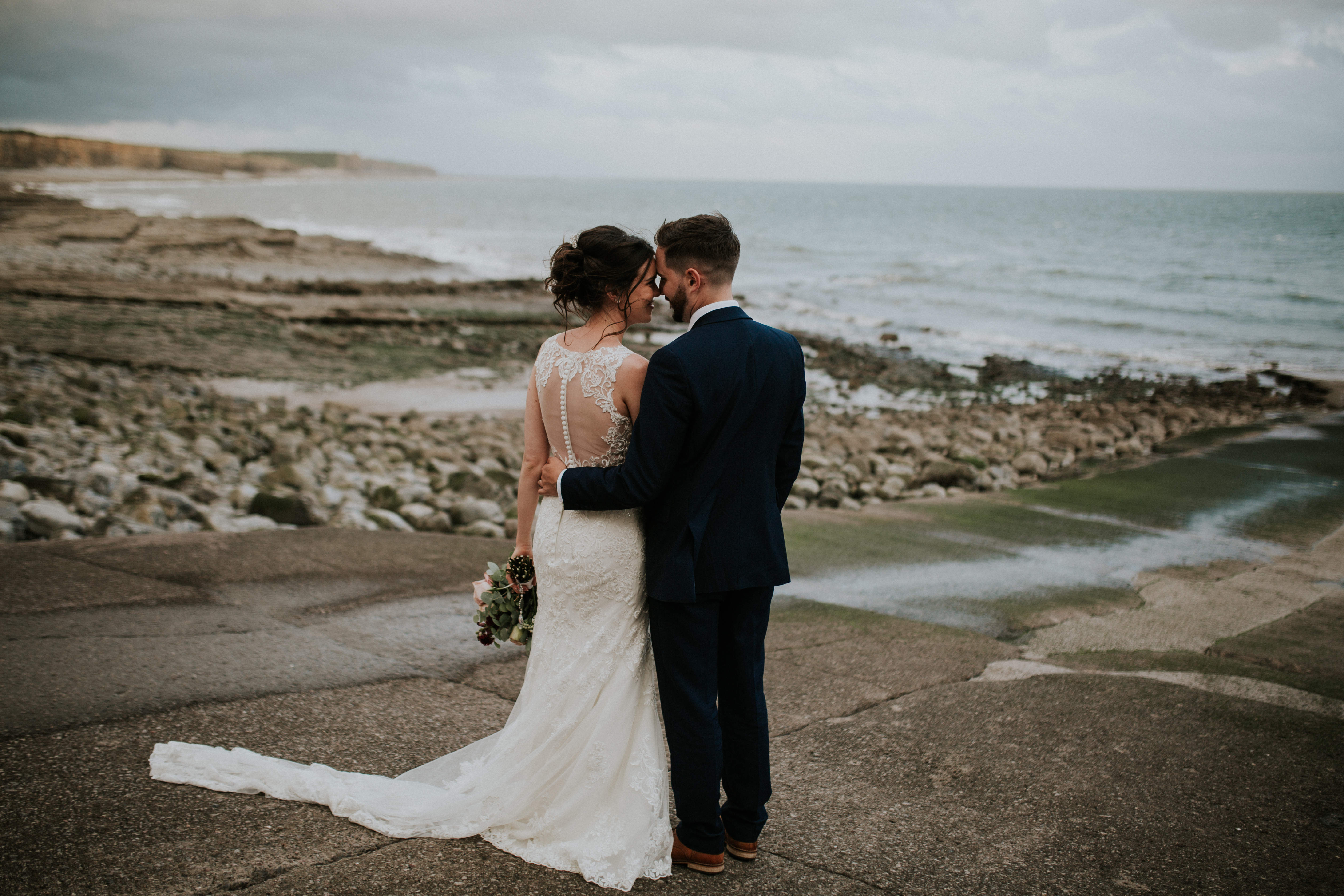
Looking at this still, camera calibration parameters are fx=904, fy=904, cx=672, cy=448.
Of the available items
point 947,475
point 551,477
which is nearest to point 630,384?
point 551,477

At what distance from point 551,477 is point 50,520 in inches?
202

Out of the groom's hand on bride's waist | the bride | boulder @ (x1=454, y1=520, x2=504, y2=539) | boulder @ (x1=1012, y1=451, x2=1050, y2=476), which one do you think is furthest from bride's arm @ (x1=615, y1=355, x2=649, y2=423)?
boulder @ (x1=1012, y1=451, x2=1050, y2=476)

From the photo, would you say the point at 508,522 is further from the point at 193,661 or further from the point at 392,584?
the point at 193,661

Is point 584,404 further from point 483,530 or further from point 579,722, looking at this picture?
point 483,530

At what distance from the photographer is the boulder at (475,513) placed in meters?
7.55

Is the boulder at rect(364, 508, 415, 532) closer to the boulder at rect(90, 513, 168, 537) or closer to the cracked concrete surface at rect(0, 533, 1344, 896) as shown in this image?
the boulder at rect(90, 513, 168, 537)

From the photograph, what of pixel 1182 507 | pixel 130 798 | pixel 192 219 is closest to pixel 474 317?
pixel 1182 507

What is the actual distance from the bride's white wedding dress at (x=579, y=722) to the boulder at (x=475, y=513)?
4.53 m

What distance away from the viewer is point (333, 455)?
10.1 metres

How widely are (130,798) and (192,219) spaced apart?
53153 mm

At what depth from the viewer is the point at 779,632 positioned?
5.18m

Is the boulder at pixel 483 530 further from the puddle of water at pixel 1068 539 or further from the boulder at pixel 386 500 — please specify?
the puddle of water at pixel 1068 539

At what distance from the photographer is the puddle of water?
602 centimetres

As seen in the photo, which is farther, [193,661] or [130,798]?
[193,661]
